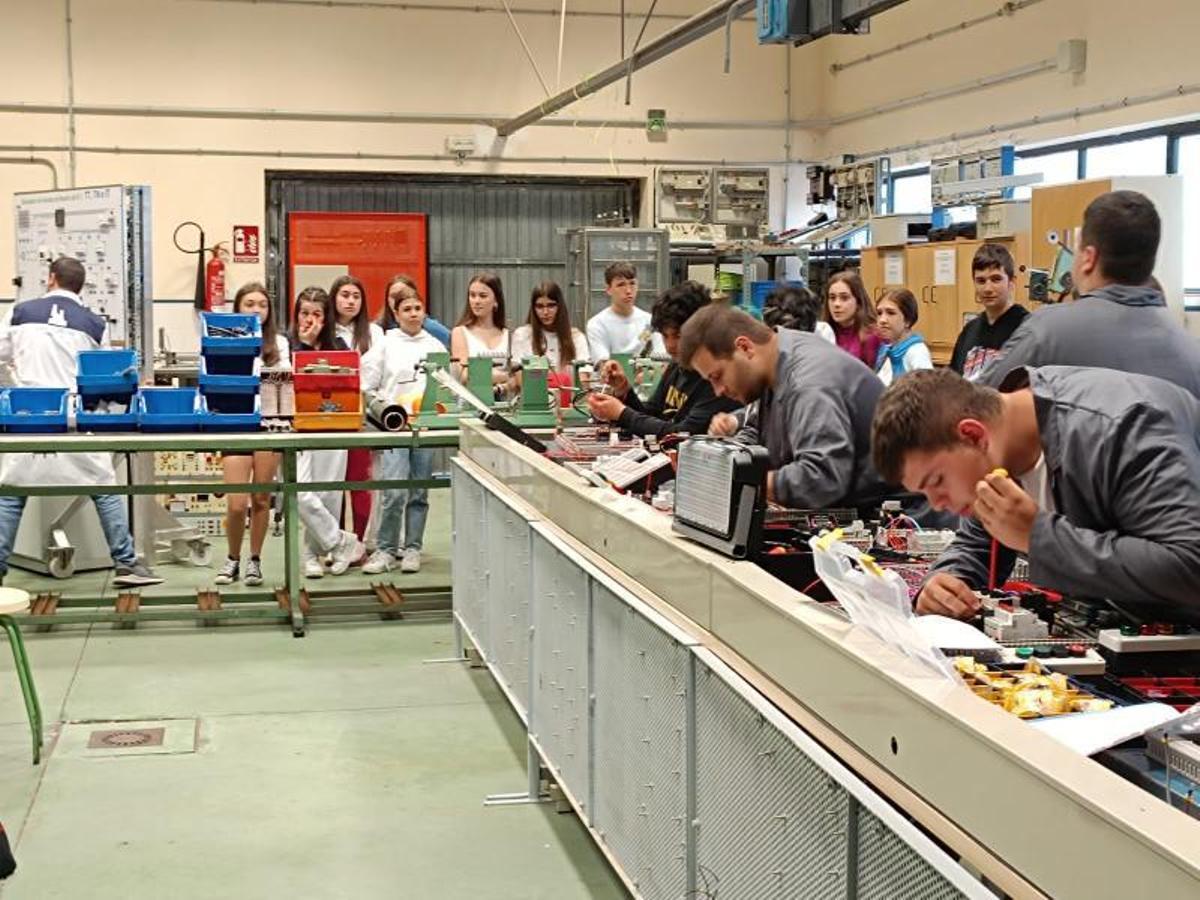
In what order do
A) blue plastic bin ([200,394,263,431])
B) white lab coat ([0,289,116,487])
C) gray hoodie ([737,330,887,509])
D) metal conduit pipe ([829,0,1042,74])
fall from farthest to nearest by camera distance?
1. metal conduit pipe ([829,0,1042,74])
2. white lab coat ([0,289,116,487])
3. blue plastic bin ([200,394,263,431])
4. gray hoodie ([737,330,887,509])

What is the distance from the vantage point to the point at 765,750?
2.03m

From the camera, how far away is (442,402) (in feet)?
18.9

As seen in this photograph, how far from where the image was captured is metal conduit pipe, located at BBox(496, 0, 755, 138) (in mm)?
5820

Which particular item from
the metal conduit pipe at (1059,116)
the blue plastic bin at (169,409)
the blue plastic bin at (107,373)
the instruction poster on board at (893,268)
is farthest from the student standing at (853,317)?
the blue plastic bin at (107,373)

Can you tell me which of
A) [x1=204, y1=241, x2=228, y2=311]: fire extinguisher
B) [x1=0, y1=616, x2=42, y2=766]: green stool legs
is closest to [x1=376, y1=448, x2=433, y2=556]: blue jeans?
[x1=0, y1=616, x2=42, y2=766]: green stool legs

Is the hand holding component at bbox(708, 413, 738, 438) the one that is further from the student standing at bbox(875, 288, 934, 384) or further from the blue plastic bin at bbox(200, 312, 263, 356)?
the blue plastic bin at bbox(200, 312, 263, 356)

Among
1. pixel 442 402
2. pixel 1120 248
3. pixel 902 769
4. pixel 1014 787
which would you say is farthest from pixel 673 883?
pixel 442 402

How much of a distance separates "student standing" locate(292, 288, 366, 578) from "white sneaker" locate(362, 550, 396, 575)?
0.09 m

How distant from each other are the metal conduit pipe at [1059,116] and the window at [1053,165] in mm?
226

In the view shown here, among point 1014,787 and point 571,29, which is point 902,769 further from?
point 571,29

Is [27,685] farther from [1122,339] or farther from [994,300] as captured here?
[994,300]

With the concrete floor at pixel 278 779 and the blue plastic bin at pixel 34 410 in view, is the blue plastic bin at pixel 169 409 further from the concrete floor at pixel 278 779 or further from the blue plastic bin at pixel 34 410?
the concrete floor at pixel 278 779

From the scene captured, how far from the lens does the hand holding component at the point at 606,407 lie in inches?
185

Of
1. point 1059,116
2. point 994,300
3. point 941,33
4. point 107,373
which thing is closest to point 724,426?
point 994,300
